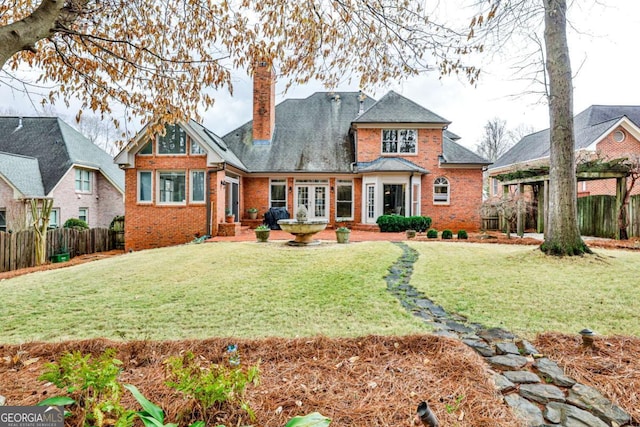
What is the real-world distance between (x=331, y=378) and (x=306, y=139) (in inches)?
693

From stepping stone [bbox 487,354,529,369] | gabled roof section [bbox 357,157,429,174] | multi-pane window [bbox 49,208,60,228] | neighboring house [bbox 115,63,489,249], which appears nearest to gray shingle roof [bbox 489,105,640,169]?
neighboring house [bbox 115,63,489,249]

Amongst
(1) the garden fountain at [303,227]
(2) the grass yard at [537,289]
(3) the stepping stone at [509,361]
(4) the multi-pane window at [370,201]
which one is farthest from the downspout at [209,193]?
(3) the stepping stone at [509,361]

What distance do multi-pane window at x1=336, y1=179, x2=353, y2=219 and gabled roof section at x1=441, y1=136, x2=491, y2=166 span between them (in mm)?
5325

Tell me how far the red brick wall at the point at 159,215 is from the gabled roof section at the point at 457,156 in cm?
1210

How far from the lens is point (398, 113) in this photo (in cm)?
1777

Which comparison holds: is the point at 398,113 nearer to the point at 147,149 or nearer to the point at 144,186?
the point at 147,149

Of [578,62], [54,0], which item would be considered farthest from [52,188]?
[578,62]

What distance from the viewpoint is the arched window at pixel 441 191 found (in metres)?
17.6

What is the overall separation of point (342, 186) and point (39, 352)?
15.7m

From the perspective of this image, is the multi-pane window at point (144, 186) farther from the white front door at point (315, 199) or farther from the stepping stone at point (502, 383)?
the stepping stone at point (502, 383)

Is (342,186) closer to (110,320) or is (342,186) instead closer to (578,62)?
(578,62)

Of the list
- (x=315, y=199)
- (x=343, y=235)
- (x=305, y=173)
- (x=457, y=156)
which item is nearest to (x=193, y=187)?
(x=305, y=173)

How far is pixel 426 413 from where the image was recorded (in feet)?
6.58

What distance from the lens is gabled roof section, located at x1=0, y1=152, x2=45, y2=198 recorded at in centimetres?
1688
